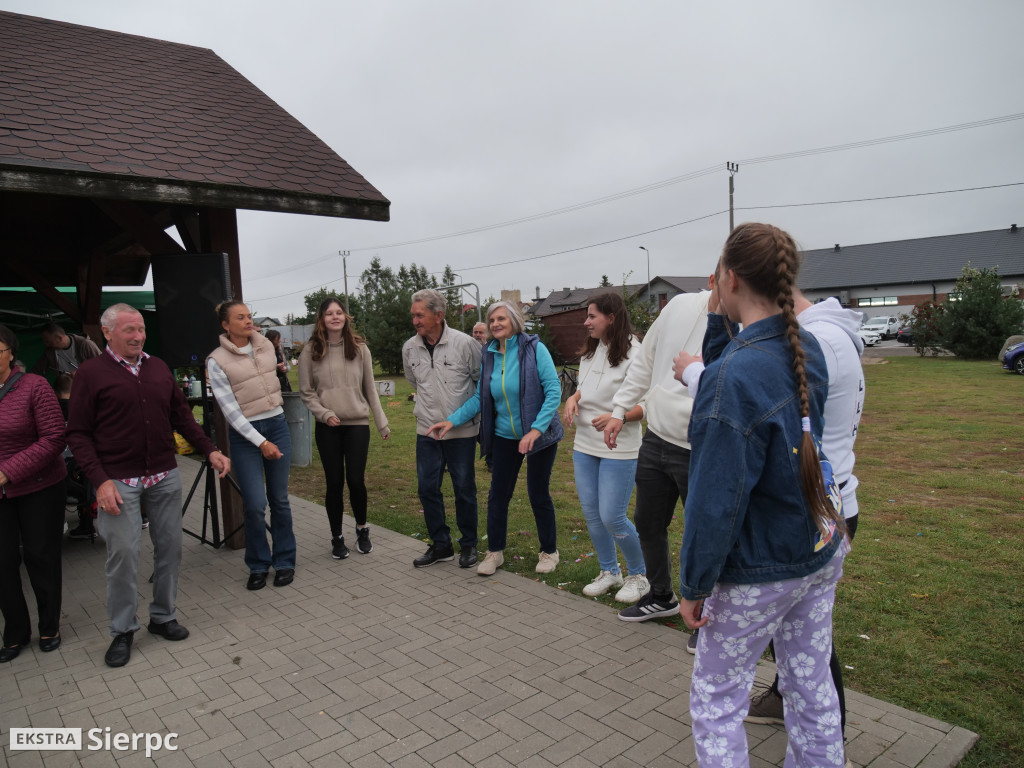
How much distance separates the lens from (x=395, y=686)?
11.2 ft

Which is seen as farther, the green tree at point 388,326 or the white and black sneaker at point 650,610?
the green tree at point 388,326

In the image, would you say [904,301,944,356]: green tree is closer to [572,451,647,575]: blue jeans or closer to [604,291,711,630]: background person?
[572,451,647,575]: blue jeans

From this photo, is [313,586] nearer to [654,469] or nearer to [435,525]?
[435,525]

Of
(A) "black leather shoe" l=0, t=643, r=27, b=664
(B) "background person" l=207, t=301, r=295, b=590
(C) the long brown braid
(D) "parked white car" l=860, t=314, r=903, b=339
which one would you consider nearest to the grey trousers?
(A) "black leather shoe" l=0, t=643, r=27, b=664

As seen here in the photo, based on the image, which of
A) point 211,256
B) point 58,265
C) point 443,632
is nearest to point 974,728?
point 443,632

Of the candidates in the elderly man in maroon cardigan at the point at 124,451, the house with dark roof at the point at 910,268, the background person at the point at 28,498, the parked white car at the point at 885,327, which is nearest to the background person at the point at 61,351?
the background person at the point at 28,498

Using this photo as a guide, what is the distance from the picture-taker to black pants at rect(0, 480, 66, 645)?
3871 mm

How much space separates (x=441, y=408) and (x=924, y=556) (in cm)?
375

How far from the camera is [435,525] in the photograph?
5238mm

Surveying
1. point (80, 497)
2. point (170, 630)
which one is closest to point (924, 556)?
point (170, 630)

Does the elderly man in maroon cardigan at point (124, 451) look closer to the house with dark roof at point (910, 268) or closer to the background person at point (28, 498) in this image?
the background person at point (28, 498)

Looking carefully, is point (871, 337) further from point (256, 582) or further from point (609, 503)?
point (256, 582)

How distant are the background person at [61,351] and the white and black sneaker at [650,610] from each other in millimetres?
6453

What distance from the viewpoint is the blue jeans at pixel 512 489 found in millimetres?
4742
